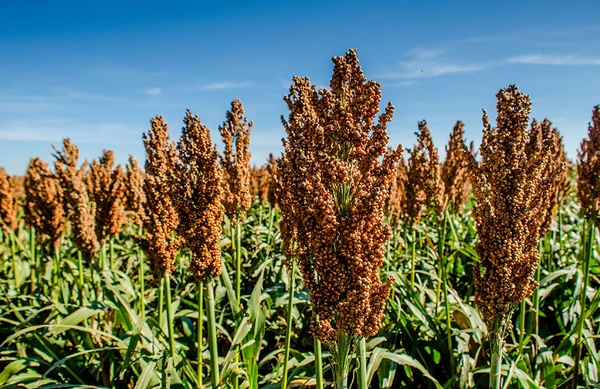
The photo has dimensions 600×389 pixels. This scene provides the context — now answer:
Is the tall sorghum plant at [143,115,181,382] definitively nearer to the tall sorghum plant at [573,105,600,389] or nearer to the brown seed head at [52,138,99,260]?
the brown seed head at [52,138,99,260]

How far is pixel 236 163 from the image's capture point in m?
4.41

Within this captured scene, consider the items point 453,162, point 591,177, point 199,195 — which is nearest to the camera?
point 199,195

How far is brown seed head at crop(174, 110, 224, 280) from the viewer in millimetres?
3289

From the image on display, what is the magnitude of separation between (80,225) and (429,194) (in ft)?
12.8

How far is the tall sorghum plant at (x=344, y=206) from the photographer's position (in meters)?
2.18

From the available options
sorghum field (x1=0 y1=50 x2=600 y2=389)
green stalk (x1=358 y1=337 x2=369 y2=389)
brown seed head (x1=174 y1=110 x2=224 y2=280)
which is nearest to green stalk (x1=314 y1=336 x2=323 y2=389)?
sorghum field (x1=0 y1=50 x2=600 y2=389)

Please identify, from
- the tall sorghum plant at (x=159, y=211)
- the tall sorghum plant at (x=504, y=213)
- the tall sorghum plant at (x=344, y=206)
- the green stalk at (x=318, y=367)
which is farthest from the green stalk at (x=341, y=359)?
the tall sorghum plant at (x=159, y=211)

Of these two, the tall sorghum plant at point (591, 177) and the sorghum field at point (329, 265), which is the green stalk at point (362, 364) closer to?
the sorghum field at point (329, 265)

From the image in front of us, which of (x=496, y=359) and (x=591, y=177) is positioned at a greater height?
(x=591, y=177)

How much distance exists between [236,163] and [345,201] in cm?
234

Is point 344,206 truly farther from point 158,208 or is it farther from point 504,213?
point 158,208

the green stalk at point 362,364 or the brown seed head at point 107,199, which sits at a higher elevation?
the brown seed head at point 107,199

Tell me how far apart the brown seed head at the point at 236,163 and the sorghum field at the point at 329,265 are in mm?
21

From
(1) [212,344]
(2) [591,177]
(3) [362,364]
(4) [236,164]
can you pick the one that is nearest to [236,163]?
(4) [236,164]
